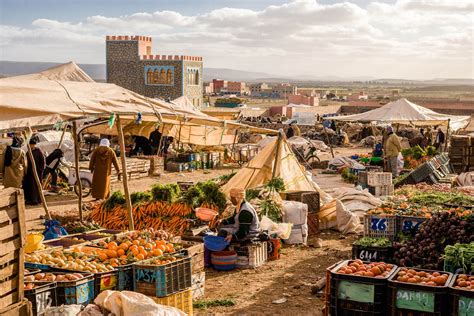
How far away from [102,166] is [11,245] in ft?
23.1

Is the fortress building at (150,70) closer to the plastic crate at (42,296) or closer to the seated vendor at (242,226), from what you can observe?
the seated vendor at (242,226)

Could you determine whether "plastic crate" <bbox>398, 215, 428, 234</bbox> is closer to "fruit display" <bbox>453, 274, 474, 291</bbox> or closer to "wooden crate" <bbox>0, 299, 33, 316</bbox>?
"fruit display" <bbox>453, 274, 474, 291</bbox>

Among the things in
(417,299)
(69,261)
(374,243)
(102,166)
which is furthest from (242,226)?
(417,299)

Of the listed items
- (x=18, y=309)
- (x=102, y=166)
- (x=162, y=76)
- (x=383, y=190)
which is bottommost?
(x=383, y=190)

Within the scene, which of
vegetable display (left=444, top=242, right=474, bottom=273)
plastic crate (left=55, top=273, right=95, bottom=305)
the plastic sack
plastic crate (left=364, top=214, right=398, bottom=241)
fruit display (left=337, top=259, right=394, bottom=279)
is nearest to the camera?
plastic crate (left=55, top=273, right=95, bottom=305)

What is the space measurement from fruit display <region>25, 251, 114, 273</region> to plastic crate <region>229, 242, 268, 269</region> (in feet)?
9.00

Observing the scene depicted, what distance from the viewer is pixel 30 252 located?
6477 millimetres

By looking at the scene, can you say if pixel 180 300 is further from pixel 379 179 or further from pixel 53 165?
pixel 53 165

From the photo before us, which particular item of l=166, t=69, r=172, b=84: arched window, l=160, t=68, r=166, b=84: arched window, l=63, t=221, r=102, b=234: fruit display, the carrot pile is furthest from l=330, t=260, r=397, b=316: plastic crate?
l=160, t=68, r=166, b=84: arched window

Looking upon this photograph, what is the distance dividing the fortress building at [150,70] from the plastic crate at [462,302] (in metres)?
44.8

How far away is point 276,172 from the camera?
1191 cm

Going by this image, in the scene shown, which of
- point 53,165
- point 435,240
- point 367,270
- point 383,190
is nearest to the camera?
point 367,270

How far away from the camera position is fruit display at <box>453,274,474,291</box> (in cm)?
529

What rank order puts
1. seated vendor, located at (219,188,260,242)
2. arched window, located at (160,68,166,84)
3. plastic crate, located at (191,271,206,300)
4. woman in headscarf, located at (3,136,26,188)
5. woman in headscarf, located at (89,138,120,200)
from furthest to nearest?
arched window, located at (160,68,166,84) < woman in headscarf, located at (3,136,26,188) < woman in headscarf, located at (89,138,120,200) < seated vendor, located at (219,188,260,242) < plastic crate, located at (191,271,206,300)
